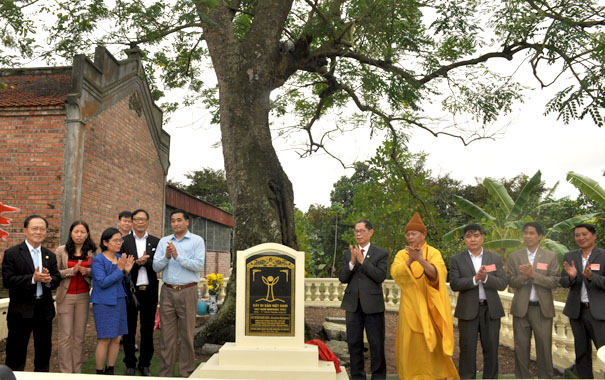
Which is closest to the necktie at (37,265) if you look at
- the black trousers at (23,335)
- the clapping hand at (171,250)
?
the black trousers at (23,335)

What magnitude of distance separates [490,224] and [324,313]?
5.60m

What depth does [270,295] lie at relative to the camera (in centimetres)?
570

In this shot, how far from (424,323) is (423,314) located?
0.10 m

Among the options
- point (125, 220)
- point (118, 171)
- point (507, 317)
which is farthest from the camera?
point (118, 171)

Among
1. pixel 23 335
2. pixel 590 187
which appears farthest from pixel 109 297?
pixel 590 187

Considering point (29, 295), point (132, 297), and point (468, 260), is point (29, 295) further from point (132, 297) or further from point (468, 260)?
point (468, 260)

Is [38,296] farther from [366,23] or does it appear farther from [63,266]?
[366,23]

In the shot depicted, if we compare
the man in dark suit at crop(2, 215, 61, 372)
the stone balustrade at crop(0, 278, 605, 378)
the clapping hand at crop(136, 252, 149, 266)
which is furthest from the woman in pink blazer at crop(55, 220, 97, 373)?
the stone balustrade at crop(0, 278, 605, 378)

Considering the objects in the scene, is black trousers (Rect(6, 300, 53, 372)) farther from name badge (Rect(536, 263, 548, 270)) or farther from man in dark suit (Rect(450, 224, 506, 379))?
name badge (Rect(536, 263, 548, 270))

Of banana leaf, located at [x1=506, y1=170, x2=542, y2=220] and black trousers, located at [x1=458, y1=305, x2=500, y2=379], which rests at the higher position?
banana leaf, located at [x1=506, y1=170, x2=542, y2=220]

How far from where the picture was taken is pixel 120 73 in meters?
13.2

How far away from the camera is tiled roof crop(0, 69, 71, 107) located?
10802mm

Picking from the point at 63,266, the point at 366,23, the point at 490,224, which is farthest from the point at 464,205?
the point at 63,266

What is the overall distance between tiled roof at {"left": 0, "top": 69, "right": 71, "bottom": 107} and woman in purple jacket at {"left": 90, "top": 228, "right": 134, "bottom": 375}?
6.49 m
